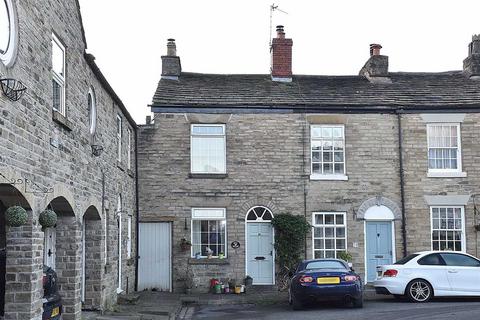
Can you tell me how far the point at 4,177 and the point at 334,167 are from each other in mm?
15139

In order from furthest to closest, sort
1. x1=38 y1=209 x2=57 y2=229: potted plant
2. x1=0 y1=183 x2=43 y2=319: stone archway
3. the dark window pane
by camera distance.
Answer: the dark window pane < x1=38 y1=209 x2=57 y2=229: potted plant < x1=0 y1=183 x2=43 y2=319: stone archway

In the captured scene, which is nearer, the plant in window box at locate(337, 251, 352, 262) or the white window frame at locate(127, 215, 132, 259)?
the white window frame at locate(127, 215, 132, 259)

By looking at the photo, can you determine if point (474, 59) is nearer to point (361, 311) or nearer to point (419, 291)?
point (419, 291)

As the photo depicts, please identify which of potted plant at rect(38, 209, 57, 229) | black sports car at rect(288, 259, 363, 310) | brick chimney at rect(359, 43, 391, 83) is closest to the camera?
potted plant at rect(38, 209, 57, 229)

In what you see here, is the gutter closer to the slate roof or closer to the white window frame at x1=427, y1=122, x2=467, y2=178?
the slate roof

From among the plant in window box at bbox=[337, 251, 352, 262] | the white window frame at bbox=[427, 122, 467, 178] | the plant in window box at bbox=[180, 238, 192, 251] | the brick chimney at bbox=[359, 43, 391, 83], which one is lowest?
the plant in window box at bbox=[337, 251, 352, 262]

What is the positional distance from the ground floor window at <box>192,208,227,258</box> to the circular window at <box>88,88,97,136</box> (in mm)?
7753

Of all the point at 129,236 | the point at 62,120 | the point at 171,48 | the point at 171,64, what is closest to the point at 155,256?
the point at 129,236

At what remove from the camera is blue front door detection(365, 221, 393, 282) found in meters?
21.2

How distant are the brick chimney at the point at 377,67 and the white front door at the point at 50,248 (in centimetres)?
1471

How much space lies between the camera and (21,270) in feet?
29.1

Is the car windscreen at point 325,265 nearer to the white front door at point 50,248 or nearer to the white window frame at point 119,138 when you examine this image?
the white window frame at point 119,138

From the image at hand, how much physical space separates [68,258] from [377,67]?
15326mm

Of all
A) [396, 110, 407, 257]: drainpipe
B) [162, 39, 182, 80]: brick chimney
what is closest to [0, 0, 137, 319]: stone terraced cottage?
[162, 39, 182, 80]: brick chimney
